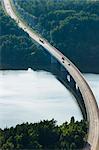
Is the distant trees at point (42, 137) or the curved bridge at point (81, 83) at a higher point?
the curved bridge at point (81, 83)

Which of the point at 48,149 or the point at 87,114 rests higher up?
the point at 87,114

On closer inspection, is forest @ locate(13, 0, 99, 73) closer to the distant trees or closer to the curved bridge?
the curved bridge

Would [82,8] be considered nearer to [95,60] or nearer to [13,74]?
[95,60]

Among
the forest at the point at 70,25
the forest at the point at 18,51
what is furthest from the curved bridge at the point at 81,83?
the forest at the point at 70,25

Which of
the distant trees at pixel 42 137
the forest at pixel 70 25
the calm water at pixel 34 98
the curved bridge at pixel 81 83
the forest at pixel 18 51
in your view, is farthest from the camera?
the forest at pixel 70 25

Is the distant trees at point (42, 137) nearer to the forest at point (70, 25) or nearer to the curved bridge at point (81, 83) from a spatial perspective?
the curved bridge at point (81, 83)

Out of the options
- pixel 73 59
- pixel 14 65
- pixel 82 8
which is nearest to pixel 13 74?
pixel 14 65

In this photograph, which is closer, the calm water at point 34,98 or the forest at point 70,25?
the calm water at point 34,98
